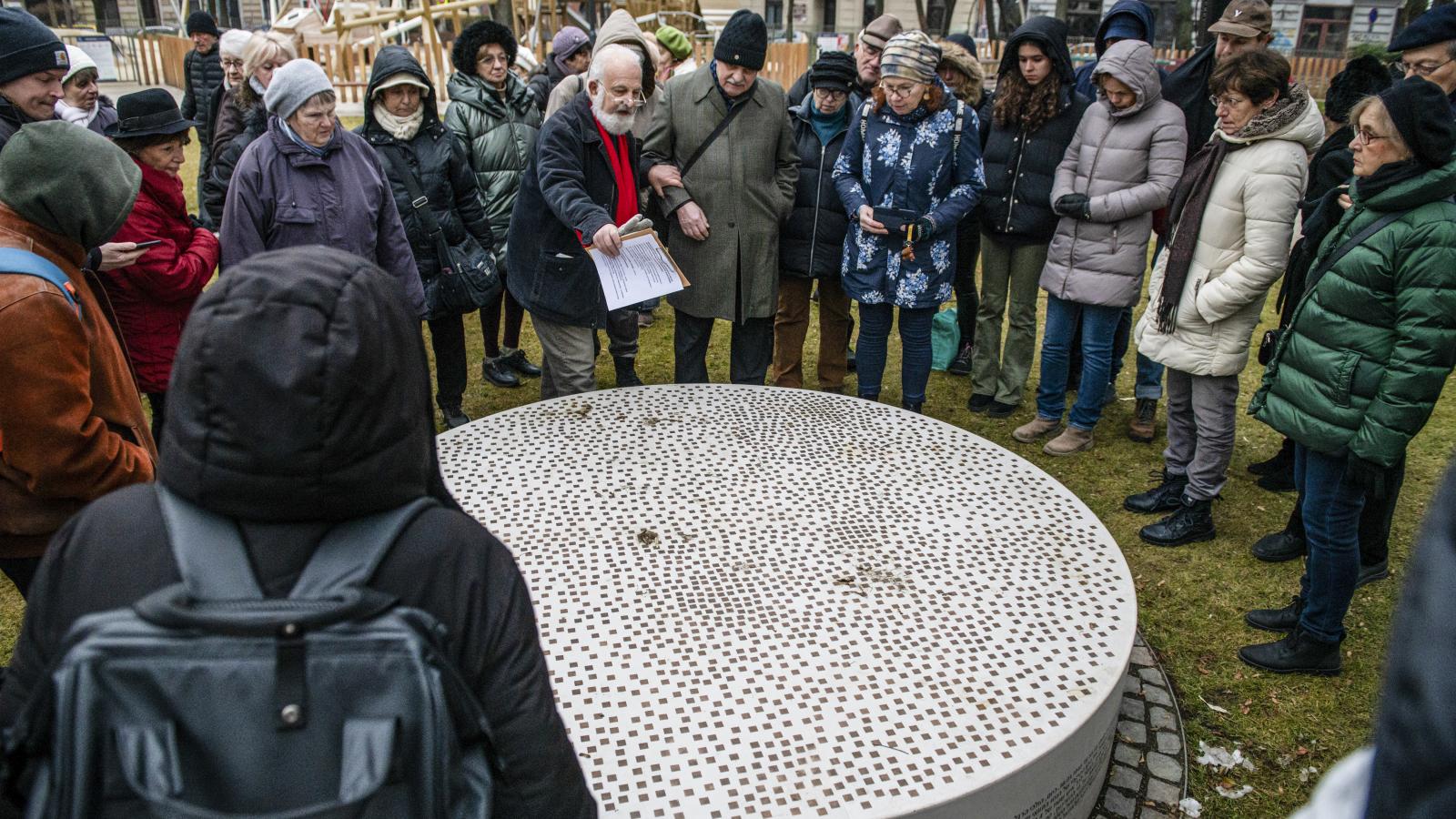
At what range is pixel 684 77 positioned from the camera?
15.5ft

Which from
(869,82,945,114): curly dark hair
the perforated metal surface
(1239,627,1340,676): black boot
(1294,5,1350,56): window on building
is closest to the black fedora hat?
the perforated metal surface

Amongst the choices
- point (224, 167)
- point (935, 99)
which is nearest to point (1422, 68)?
point (935, 99)

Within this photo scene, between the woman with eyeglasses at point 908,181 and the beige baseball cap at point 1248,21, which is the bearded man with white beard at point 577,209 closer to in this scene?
the woman with eyeglasses at point 908,181

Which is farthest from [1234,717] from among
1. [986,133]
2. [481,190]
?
[481,190]

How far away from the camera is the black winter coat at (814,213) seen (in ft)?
16.4

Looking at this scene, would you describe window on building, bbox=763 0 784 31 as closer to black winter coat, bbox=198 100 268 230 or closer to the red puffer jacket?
black winter coat, bbox=198 100 268 230

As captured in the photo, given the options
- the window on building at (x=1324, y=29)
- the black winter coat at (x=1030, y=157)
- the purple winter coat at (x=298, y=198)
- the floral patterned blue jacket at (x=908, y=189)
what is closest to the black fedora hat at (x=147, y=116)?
the purple winter coat at (x=298, y=198)

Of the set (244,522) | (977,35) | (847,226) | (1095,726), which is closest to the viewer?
(244,522)

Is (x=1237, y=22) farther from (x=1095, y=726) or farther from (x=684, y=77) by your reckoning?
(x=1095, y=726)

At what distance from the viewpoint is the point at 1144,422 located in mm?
5379

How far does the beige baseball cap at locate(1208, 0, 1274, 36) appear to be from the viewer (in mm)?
5070

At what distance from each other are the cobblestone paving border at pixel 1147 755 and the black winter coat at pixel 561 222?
2752 millimetres

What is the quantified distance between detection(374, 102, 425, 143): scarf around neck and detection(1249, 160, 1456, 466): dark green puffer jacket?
383cm

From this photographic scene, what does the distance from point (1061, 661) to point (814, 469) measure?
1306 millimetres
